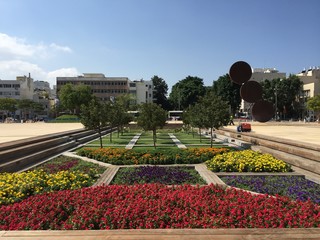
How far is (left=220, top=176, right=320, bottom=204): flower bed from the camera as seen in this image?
8220 mm

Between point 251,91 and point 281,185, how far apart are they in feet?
22.7

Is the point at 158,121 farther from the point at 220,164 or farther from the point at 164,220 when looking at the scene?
the point at 164,220

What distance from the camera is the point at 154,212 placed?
5312 mm

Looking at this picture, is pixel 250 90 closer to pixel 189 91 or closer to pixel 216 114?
pixel 216 114

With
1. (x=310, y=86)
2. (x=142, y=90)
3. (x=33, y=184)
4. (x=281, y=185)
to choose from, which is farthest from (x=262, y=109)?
(x=142, y=90)

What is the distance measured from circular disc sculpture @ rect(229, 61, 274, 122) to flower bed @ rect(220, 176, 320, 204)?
519cm

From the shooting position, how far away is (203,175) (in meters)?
10.7

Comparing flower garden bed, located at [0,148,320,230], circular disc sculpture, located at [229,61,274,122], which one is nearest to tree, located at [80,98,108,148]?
circular disc sculpture, located at [229,61,274,122]

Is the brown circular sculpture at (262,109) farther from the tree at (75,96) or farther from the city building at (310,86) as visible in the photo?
the tree at (75,96)

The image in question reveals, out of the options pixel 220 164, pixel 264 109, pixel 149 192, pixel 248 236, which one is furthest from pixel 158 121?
pixel 248 236

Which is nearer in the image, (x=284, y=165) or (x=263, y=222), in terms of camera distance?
(x=263, y=222)

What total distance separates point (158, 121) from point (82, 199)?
50.4 feet

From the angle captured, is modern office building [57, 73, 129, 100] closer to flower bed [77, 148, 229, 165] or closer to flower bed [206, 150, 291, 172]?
flower bed [77, 148, 229, 165]

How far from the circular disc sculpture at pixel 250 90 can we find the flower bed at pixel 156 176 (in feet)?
18.5
